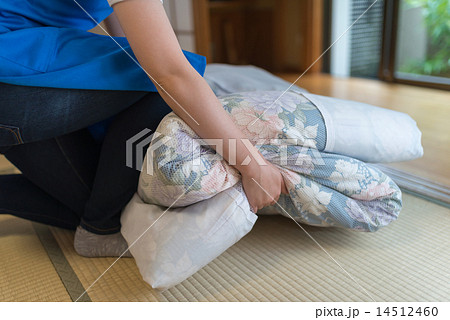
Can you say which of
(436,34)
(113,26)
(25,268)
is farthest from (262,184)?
(436,34)

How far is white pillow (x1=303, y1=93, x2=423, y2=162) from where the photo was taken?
867mm

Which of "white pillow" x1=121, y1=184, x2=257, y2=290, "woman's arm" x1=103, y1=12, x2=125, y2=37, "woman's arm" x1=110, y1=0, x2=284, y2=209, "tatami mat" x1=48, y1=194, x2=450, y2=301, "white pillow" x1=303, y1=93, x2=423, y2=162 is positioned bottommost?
"tatami mat" x1=48, y1=194, x2=450, y2=301

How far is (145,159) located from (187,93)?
150mm

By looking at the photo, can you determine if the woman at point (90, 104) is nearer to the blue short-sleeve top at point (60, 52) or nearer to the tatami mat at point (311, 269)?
the blue short-sleeve top at point (60, 52)

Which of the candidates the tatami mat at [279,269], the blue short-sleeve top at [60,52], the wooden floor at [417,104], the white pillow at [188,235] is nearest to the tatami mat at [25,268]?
the tatami mat at [279,269]

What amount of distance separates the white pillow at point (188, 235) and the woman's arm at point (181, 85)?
1.8 inches

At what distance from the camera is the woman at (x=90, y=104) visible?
0.73 metres

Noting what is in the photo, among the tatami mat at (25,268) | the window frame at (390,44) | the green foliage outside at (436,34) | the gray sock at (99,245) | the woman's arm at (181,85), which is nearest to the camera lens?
the woman's arm at (181,85)

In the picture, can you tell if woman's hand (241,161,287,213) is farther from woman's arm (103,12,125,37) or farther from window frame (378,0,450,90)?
window frame (378,0,450,90)

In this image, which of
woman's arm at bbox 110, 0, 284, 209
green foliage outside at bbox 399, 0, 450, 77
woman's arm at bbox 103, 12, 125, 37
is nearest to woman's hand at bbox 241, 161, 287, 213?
woman's arm at bbox 110, 0, 284, 209

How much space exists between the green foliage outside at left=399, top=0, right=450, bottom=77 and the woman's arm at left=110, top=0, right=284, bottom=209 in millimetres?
1937
